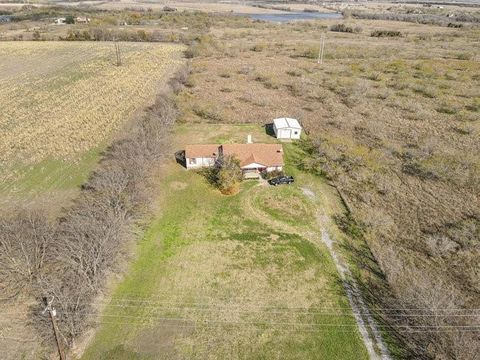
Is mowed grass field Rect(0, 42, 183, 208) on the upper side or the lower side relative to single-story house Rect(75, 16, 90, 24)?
lower

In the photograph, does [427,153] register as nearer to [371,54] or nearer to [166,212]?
[166,212]

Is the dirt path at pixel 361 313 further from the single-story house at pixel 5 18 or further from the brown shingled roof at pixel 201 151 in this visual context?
the single-story house at pixel 5 18

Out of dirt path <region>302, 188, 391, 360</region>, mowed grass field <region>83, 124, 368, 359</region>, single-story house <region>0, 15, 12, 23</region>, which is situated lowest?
mowed grass field <region>83, 124, 368, 359</region>

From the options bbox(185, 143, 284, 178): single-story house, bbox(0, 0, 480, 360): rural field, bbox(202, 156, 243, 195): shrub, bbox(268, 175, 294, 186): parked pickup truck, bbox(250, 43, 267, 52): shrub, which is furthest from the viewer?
bbox(250, 43, 267, 52): shrub

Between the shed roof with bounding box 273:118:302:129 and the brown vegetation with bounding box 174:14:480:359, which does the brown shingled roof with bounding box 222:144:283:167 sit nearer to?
the brown vegetation with bounding box 174:14:480:359

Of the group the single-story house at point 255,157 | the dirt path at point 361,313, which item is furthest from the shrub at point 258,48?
the dirt path at point 361,313

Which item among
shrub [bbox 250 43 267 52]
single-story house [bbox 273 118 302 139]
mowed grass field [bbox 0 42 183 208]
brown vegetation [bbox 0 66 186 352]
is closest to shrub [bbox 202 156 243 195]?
brown vegetation [bbox 0 66 186 352]
